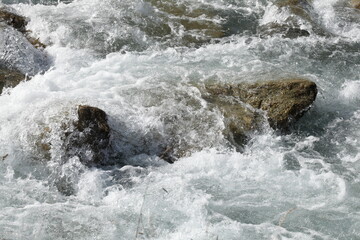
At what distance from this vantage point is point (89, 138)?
6.47 meters

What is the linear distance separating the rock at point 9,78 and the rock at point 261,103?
9.66 ft

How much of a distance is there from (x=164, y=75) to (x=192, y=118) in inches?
54.7

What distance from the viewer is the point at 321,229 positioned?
18.5 ft

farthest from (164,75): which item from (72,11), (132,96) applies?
(72,11)

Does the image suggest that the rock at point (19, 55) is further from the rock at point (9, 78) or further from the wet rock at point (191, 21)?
the wet rock at point (191, 21)

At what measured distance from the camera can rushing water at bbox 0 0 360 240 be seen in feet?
18.6

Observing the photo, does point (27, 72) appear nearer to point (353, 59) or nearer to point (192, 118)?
point (192, 118)

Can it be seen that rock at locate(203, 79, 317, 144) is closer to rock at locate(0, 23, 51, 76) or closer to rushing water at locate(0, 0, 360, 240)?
rushing water at locate(0, 0, 360, 240)

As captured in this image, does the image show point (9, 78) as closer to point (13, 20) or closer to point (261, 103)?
point (13, 20)

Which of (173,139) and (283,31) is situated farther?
(283,31)


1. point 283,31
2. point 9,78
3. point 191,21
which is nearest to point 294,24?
point 283,31

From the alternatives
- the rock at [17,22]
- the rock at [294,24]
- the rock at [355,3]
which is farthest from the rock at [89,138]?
the rock at [355,3]

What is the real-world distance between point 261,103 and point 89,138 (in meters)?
2.62

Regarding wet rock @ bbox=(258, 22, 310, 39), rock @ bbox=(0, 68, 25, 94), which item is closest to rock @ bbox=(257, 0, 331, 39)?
wet rock @ bbox=(258, 22, 310, 39)
